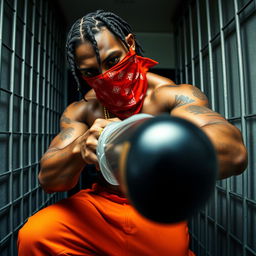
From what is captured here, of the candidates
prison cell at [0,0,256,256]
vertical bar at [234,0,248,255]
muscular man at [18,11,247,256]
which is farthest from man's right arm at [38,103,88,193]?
vertical bar at [234,0,248,255]

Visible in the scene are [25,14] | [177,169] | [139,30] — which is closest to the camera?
[177,169]

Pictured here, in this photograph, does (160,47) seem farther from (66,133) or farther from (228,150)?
(228,150)

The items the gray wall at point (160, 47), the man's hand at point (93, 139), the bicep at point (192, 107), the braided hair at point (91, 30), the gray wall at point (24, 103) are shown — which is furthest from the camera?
the gray wall at point (160, 47)

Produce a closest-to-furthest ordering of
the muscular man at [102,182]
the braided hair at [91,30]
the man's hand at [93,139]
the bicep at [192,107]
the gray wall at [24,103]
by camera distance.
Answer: the man's hand at [93,139] → the bicep at [192,107] → the muscular man at [102,182] → the braided hair at [91,30] → the gray wall at [24,103]

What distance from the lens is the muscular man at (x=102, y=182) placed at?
694 mm

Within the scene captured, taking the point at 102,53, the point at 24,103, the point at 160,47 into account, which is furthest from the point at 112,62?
the point at 160,47

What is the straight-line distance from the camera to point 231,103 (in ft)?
3.27

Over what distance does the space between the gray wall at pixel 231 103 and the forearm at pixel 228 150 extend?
1.32 ft

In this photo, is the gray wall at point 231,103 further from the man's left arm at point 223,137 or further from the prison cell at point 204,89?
the man's left arm at point 223,137

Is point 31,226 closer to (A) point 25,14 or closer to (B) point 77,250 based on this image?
(B) point 77,250

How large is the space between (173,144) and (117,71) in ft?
2.04

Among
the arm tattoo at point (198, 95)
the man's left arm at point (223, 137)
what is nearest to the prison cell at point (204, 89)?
the arm tattoo at point (198, 95)

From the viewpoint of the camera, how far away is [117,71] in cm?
78

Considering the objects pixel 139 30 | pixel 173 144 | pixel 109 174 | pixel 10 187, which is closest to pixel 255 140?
pixel 109 174
